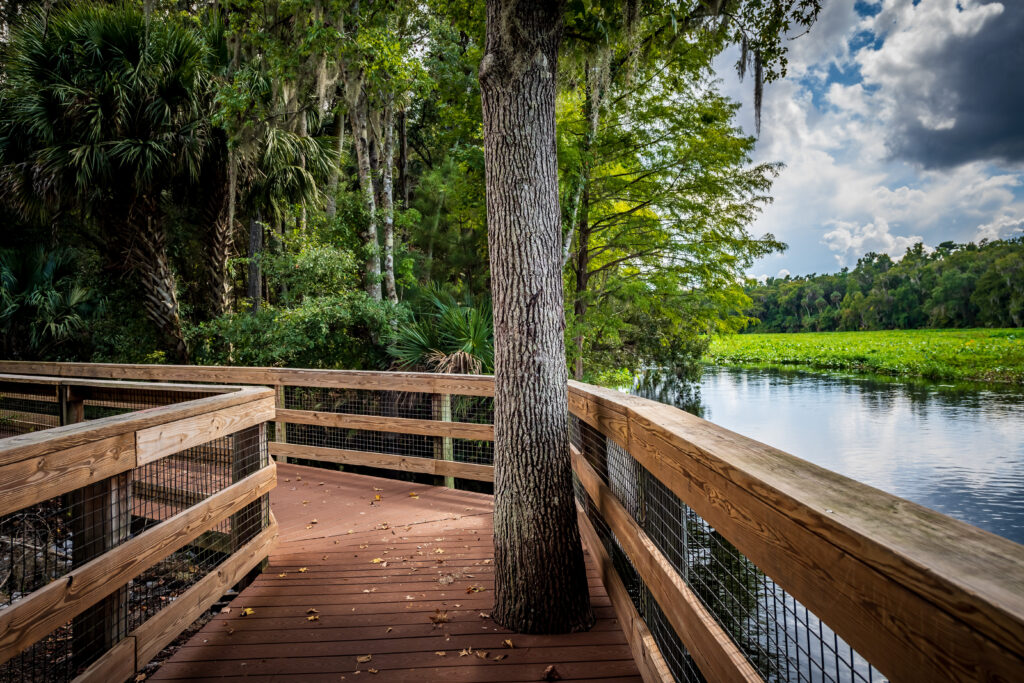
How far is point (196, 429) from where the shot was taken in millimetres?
2914

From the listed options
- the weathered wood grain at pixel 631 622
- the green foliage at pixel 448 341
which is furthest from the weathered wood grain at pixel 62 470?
the green foliage at pixel 448 341

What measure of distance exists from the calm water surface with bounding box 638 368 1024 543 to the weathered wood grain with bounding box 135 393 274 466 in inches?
355

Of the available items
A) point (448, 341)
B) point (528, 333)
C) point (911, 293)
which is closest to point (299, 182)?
point (448, 341)

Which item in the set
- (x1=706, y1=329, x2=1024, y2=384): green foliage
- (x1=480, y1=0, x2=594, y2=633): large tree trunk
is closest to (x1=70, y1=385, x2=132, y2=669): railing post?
(x1=480, y1=0, x2=594, y2=633): large tree trunk

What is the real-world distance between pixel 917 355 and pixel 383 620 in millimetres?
33580

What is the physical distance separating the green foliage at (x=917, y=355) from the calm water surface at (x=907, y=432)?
2449 millimetres

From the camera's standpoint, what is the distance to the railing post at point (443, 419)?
537 centimetres

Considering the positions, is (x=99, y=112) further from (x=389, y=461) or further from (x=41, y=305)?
(x=389, y=461)

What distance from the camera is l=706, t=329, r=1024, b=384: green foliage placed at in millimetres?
23875

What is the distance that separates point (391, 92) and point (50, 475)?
345 inches

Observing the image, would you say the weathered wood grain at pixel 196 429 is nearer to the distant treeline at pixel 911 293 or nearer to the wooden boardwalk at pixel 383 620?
the wooden boardwalk at pixel 383 620

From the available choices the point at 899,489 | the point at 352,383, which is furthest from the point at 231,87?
the point at 899,489

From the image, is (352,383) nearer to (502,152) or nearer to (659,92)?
(502,152)

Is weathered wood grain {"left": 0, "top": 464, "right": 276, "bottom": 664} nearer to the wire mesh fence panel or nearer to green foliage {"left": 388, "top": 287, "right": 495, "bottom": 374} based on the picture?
the wire mesh fence panel
